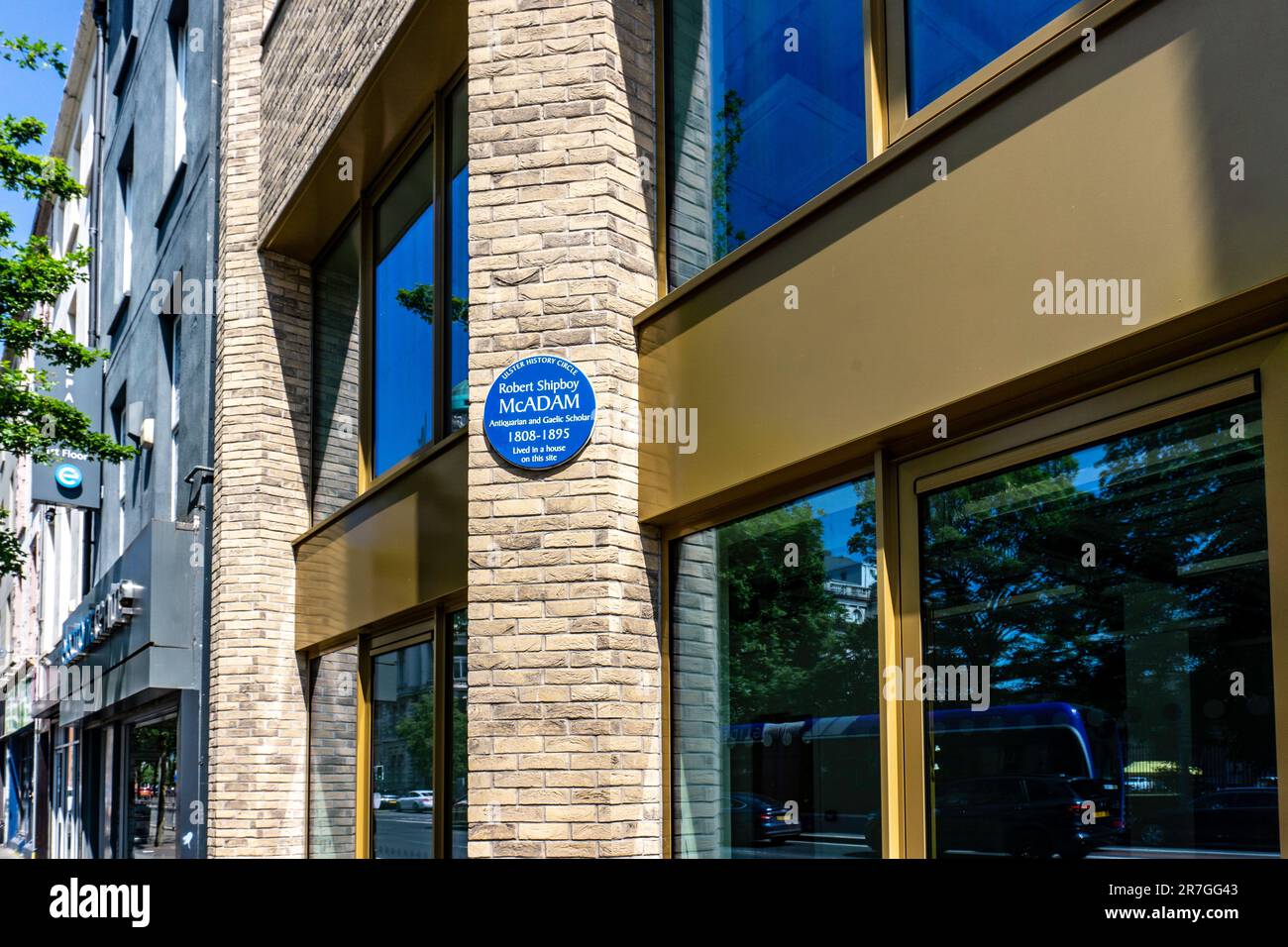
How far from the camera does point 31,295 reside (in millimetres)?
15930

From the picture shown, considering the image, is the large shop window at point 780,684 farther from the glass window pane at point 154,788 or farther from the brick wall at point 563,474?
the glass window pane at point 154,788

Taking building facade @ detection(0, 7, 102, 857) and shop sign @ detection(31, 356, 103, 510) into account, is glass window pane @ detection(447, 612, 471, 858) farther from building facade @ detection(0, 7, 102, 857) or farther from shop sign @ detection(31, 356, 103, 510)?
shop sign @ detection(31, 356, 103, 510)

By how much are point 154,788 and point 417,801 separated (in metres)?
8.66

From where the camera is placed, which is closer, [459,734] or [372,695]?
[459,734]

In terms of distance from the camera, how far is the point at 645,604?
675 cm

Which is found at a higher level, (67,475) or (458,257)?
(458,257)

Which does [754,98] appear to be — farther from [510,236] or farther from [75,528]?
[75,528]

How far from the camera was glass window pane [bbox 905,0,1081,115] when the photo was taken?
15.8 ft

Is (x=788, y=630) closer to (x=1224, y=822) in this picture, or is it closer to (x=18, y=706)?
(x=1224, y=822)

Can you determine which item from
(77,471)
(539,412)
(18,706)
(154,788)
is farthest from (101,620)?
(18,706)

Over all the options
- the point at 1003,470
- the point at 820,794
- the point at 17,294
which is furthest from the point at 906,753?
the point at 17,294

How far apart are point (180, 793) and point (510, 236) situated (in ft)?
27.6

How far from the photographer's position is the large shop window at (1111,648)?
379cm

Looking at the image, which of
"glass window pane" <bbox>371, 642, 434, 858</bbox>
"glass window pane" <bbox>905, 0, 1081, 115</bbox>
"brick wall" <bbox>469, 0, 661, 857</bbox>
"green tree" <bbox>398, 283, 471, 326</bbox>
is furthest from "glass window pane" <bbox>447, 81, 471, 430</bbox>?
"glass window pane" <bbox>905, 0, 1081, 115</bbox>
